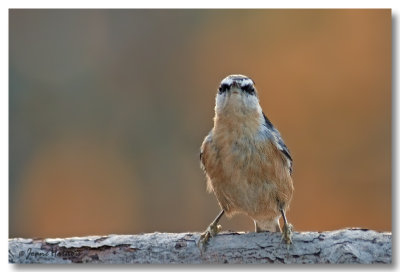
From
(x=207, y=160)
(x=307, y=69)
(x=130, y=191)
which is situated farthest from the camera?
(x=130, y=191)

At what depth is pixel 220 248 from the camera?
3.83 metres

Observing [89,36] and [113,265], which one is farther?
[89,36]

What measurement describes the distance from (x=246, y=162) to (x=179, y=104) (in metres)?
0.78

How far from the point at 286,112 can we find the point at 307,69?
278 mm

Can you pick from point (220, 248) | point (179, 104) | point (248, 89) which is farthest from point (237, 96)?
point (220, 248)

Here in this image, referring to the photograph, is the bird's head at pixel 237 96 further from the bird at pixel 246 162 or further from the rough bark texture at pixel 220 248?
the rough bark texture at pixel 220 248

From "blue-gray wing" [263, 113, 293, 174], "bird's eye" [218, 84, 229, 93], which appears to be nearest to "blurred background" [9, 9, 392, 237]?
"blue-gray wing" [263, 113, 293, 174]

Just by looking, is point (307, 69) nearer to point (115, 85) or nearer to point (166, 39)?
point (166, 39)

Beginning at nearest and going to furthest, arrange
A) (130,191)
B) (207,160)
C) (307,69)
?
1. (207,160)
2. (307,69)
3. (130,191)

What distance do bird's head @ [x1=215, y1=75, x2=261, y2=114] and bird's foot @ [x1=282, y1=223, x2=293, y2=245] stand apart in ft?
2.13

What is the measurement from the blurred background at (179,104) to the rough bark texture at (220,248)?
274 millimetres

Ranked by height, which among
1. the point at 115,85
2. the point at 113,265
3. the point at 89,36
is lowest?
the point at 113,265

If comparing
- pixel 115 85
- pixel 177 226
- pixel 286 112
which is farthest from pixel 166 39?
A: pixel 177 226

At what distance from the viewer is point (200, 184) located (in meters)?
4.47
